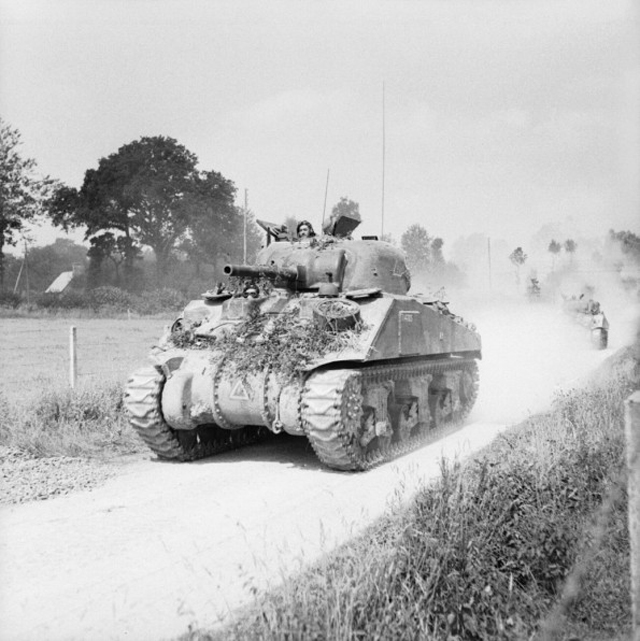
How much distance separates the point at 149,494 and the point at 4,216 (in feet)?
81.7

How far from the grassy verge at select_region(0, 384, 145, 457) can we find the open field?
797mm

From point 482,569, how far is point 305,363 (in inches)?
171

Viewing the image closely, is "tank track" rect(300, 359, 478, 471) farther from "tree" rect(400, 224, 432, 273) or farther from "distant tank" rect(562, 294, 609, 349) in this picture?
"tree" rect(400, 224, 432, 273)

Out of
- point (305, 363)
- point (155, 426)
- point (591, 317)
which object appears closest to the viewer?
point (305, 363)

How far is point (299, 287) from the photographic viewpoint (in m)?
10.8

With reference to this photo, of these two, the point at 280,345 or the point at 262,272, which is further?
the point at 262,272

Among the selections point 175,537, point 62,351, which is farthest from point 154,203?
point 175,537

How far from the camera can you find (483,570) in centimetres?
450

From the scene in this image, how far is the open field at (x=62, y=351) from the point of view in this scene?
46.9 ft

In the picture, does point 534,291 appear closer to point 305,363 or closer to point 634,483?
point 305,363

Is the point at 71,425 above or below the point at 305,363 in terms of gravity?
below

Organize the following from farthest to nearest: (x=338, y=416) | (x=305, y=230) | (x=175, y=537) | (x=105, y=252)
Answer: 1. (x=105, y=252)
2. (x=305, y=230)
3. (x=338, y=416)
4. (x=175, y=537)

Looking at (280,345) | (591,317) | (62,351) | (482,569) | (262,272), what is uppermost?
(262,272)

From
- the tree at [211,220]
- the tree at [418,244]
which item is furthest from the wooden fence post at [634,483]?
the tree at [418,244]
